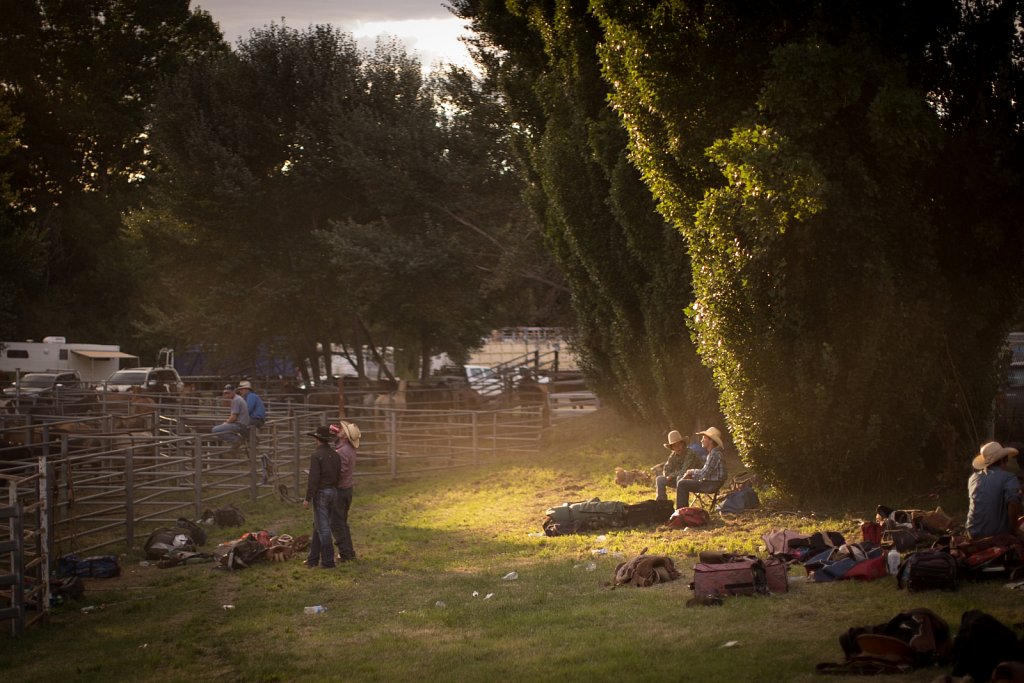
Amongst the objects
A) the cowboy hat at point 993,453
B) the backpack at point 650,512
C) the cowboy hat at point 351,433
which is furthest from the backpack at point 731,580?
the cowboy hat at point 351,433

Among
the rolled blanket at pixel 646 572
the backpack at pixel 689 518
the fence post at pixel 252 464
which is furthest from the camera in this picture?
the fence post at pixel 252 464

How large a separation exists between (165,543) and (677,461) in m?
7.53

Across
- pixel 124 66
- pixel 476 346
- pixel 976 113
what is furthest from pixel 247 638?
→ pixel 124 66

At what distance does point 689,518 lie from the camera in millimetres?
14672

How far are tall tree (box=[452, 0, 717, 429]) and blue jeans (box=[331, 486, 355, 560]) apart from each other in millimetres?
8145

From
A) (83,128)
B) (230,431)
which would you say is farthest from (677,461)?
(83,128)

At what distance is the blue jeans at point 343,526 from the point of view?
14.1 m

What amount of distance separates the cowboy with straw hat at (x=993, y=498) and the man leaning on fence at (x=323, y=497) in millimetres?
7412

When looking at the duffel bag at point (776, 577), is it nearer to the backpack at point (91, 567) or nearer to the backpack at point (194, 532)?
the backpack at point (91, 567)

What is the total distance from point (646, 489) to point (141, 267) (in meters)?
40.3

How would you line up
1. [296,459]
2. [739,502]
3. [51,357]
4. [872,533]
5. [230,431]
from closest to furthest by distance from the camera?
[872,533]
[739,502]
[230,431]
[296,459]
[51,357]

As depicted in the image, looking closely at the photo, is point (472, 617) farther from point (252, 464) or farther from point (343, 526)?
point (252, 464)

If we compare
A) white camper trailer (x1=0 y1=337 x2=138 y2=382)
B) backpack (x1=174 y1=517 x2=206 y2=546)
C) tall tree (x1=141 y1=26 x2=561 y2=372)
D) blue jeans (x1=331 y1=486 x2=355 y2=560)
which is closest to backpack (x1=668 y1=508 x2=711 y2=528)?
blue jeans (x1=331 y1=486 x2=355 y2=560)

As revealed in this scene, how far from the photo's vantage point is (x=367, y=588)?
41.3 feet
